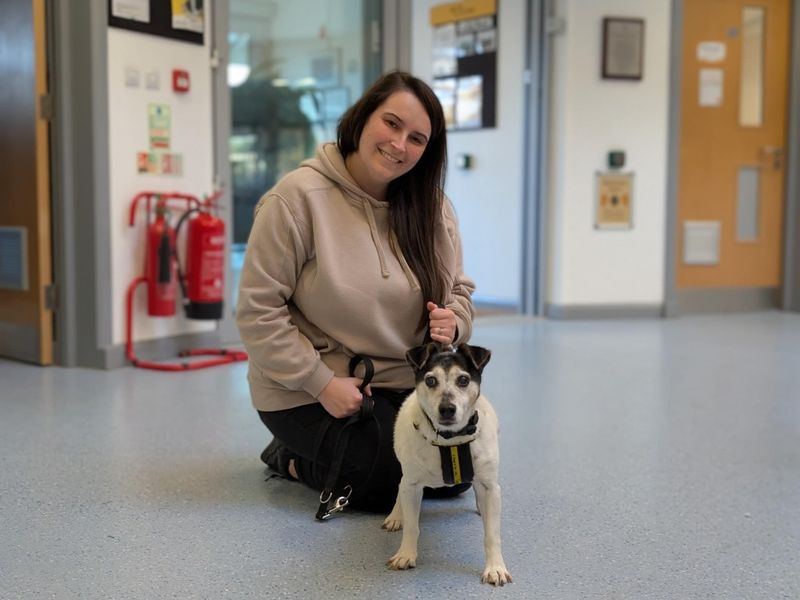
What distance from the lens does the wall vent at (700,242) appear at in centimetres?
→ 598

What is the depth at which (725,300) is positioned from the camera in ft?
20.2

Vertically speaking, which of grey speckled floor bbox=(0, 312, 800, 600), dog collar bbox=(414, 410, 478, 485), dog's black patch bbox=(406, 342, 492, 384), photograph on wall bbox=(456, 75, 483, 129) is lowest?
grey speckled floor bbox=(0, 312, 800, 600)

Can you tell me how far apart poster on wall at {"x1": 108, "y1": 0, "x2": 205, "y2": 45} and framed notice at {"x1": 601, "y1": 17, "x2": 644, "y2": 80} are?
268cm

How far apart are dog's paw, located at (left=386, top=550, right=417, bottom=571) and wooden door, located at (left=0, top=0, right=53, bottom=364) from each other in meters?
2.68

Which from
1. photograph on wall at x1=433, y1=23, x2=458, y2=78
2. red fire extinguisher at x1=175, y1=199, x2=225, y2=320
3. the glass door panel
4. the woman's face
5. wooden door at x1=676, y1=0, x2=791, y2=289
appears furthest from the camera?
photograph on wall at x1=433, y1=23, x2=458, y2=78

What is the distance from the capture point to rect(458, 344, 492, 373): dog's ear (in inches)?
61.7

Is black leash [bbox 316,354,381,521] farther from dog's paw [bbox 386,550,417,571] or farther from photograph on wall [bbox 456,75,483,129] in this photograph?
photograph on wall [bbox 456,75,483,129]

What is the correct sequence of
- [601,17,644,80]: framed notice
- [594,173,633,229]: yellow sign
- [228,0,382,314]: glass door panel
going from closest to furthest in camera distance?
[228,0,382,314]: glass door panel, [601,17,644,80]: framed notice, [594,173,633,229]: yellow sign

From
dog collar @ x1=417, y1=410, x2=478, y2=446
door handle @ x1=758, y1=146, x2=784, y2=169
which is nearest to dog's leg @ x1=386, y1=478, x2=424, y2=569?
dog collar @ x1=417, y1=410, x2=478, y2=446

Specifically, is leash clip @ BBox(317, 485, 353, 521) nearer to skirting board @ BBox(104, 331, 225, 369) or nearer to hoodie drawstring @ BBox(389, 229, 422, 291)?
hoodie drawstring @ BBox(389, 229, 422, 291)

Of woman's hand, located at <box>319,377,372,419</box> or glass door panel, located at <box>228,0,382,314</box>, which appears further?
glass door panel, located at <box>228,0,382,314</box>

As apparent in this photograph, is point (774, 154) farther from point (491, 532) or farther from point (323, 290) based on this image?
point (491, 532)

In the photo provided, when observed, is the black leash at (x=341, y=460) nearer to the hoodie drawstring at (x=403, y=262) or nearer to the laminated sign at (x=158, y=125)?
the hoodie drawstring at (x=403, y=262)

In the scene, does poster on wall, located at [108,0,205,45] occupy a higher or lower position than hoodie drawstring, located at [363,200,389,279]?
higher
